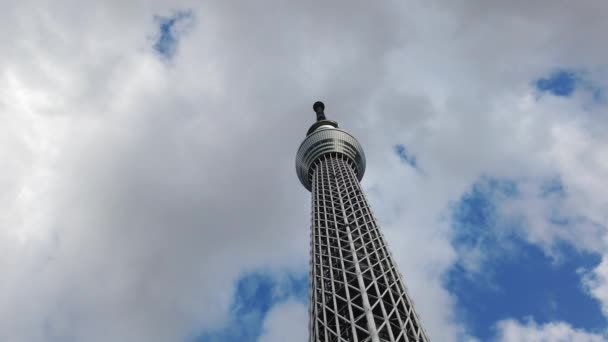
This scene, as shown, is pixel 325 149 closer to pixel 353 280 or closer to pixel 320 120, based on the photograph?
pixel 320 120

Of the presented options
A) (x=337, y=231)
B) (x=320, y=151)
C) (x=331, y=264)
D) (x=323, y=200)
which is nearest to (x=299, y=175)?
(x=320, y=151)

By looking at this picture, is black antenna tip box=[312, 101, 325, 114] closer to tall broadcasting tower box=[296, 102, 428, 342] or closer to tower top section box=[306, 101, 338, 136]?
tower top section box=[306, 101, 338, 136]

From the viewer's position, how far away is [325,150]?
7725 centimetres

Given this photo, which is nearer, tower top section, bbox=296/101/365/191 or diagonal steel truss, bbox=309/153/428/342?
diagonal steel truss, bbox=309/153/428/342

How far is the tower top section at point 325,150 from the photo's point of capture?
7762 cm

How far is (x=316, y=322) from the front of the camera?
3931 cm

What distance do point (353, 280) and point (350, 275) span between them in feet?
3.80

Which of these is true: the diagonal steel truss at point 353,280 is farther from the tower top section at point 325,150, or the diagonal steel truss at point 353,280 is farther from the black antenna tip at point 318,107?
the black antenna tip at point 318,107

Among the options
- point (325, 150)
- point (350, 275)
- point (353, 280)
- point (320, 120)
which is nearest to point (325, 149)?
point (325, 150)

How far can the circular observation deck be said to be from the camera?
7769 cm

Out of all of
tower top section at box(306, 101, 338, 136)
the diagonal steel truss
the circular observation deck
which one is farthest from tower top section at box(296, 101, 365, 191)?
the diagonal steel truss

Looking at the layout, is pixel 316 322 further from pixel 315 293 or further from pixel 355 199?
pixel 355 199

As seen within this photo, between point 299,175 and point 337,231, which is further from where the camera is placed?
point 299,175

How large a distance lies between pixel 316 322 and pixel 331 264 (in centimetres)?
805
